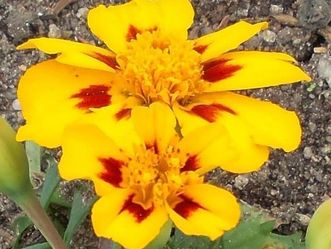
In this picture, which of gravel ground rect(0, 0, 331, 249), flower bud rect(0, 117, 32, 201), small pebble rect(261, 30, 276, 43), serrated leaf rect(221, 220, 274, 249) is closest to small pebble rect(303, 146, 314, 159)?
gravel ground rect(0, 0, 331, 249)

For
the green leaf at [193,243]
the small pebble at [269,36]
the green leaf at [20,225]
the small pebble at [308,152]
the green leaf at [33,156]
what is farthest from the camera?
the small pebble at [269,36]

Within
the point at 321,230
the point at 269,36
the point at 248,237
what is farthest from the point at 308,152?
the point at 321,230

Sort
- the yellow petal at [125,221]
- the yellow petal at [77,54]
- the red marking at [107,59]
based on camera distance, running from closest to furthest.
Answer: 1. the yellow petal at [125,221]
2. the yellow petal at [77,54]
3. the red marking at [107,59]

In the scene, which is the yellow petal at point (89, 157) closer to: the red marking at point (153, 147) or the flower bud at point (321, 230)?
the red marking at point (153, 147)

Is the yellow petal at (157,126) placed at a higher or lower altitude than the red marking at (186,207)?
higher

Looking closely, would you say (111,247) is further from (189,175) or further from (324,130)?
(324,130)

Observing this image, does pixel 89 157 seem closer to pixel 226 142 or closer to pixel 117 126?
pixel 117 126

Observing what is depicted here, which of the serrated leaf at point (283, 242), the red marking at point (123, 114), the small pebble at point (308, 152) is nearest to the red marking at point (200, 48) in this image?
the red marking at point (123, 114)

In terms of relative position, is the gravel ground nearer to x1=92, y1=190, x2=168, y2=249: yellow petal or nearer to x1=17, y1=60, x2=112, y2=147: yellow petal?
x1=17, y1=60, x2=112, y2=147: yellow petal
